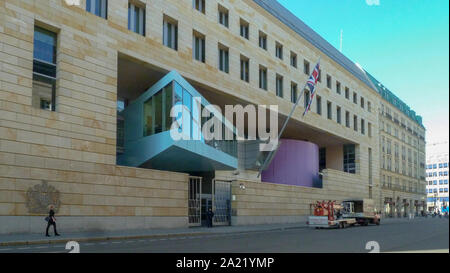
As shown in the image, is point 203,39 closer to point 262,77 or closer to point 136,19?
point 136,19

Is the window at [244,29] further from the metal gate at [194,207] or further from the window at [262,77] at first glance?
the metal gate at [194,207]

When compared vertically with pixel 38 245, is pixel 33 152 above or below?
above

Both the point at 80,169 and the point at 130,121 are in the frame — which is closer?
the point at 80,169

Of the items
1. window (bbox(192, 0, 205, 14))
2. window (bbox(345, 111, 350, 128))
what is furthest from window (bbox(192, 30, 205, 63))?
window (bbox(345, 111, 350, 128))

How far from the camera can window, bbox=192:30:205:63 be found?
1535 inches

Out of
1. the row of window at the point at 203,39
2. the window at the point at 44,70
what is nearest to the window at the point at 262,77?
the row of window at the point at 203,39

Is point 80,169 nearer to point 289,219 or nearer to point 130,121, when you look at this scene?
point 130,121

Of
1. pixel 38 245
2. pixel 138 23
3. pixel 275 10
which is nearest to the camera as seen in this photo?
pixel 38 245

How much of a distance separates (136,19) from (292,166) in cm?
3094

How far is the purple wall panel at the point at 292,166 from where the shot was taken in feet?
186

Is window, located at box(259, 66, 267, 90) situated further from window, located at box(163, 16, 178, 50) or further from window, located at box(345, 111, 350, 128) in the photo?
window, located at box(345, 111, 350, 128)

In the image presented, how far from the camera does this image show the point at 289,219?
4788 centimetres
